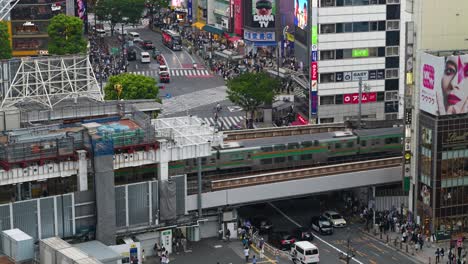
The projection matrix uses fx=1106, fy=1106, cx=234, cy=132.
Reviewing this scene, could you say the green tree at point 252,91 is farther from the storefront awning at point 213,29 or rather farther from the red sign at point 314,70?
the storefront awning at point 213,29

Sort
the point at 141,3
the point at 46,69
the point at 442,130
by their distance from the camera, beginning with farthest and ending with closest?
the point at 141,3 → the point at 46,69 → the point at 442,130

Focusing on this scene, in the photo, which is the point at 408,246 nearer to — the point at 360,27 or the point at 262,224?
the point at 262,224

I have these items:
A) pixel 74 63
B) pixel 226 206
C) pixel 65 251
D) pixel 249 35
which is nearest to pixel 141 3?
pixel 249 35

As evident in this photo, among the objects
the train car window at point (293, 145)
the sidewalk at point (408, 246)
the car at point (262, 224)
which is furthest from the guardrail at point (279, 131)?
the sidewalk at point (408, 246)

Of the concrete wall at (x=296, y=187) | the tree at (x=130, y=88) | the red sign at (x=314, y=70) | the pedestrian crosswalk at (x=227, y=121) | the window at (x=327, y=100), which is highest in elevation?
the red sign at (x=314, y=70)

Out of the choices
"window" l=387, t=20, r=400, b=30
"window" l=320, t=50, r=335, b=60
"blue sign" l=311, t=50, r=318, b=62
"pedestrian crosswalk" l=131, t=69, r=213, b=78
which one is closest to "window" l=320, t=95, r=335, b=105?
"window" l=320, t=50, r=335, b=60

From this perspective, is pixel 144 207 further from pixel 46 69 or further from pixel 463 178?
pixel 463 178
